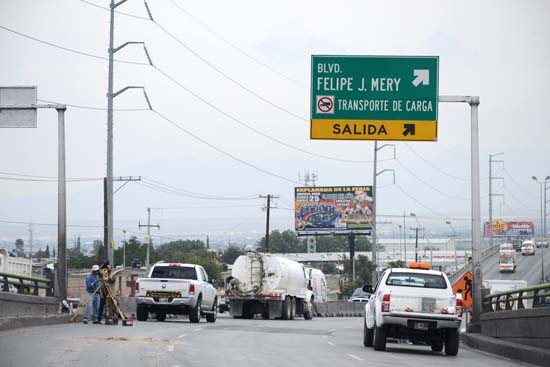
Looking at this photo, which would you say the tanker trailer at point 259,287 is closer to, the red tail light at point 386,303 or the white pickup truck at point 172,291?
the white pickup truck at point 172,291

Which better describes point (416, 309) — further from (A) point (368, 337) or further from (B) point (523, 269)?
(B) point (523, 269)

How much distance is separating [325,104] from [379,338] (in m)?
8.91

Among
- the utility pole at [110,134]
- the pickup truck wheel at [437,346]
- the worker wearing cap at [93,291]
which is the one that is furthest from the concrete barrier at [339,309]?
the pickup truck wheel at [437,346]

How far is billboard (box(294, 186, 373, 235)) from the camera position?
340 feet

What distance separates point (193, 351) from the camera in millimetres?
21016

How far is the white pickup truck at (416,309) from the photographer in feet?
77.3

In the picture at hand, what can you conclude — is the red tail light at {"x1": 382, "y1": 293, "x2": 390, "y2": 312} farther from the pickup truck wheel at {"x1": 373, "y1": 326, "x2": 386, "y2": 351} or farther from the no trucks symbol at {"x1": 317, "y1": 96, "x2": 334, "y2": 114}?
the no trucks symbol at {"x1": 317, "y1": 96, "x2": 334, "y2": 114}

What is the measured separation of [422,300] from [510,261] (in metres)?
91.0

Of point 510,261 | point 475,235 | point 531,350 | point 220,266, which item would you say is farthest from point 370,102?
point 220,266

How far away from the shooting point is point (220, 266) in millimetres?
139250

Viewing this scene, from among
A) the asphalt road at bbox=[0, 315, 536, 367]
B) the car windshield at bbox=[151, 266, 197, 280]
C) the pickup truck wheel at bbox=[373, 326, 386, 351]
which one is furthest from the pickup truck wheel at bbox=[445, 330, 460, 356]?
the car windshield at bbox=[151, 266, 197, 280]

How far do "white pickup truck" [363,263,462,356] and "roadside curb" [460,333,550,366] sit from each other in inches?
47.7

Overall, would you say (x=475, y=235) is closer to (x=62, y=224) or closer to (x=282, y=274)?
(x=62, y=224)

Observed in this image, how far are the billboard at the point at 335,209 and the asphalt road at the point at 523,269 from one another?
54.9 ft
